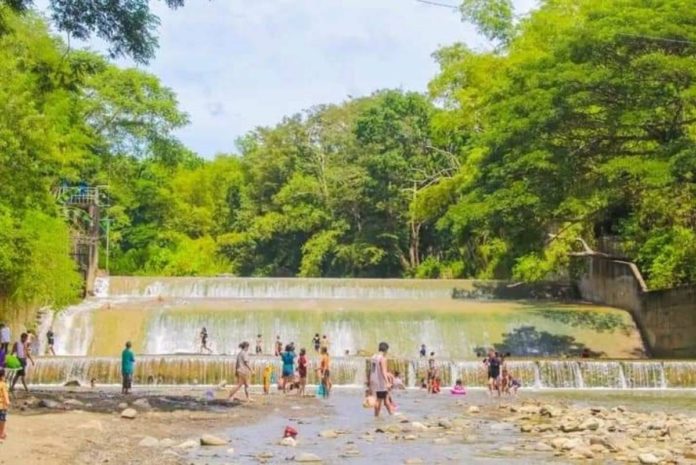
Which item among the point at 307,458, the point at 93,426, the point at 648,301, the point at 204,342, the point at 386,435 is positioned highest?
the point at 648,301

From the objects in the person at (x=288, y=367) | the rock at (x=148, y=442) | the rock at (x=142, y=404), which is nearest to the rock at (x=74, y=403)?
the rock at (x=142, y=404)

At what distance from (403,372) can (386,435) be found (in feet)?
46.6

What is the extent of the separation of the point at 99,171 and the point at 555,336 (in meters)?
28.7

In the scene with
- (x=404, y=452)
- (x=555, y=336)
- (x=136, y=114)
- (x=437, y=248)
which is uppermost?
(x=136, y=114)

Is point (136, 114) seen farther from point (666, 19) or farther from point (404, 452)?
point (404, 452)

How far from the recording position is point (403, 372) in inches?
1206

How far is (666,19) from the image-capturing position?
30656 millimetres

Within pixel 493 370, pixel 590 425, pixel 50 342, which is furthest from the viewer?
pixel 50 342

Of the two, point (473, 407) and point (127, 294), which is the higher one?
point (127, 294)

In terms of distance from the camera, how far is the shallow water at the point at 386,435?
14.0m

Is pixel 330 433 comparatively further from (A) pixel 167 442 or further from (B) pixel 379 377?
(A) pixel 167 442

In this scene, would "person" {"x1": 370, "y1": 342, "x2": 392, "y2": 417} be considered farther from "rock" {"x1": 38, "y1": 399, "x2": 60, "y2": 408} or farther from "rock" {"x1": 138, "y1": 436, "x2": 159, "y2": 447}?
"rock" {"x1": 38, "y1": 399, "x2": 60, "y2": 408}

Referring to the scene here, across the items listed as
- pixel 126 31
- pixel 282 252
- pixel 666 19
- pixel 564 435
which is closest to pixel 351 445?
pixel 564 435

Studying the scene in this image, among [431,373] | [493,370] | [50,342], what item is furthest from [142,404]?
[50,342]
